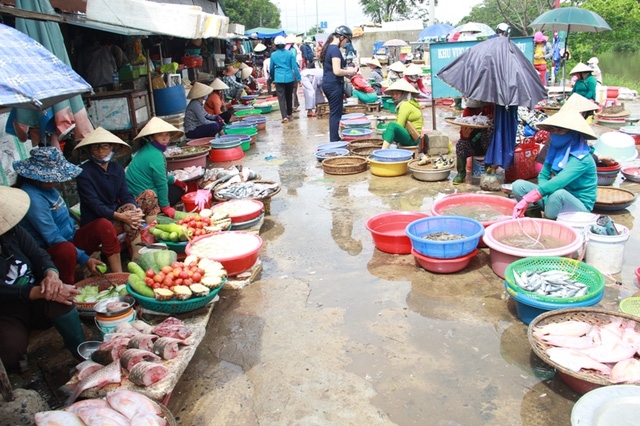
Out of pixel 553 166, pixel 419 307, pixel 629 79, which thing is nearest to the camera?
pixel 419 307

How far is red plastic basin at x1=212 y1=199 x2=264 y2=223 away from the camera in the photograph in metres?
5.29

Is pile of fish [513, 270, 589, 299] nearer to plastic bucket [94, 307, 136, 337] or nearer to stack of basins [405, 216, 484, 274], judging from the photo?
stack of basins [405, 216, 484, 274]

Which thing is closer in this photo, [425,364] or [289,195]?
[425,364]

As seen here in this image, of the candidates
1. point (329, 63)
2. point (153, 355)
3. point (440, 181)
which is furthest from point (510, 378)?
point (329, 63)

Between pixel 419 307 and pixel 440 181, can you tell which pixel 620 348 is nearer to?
pixel 419 307

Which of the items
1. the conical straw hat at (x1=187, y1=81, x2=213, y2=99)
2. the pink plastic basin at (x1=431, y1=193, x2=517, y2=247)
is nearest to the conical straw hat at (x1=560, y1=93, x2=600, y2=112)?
the pink plastic basin at (x1=431, y1=193, x2=517, y2=247)

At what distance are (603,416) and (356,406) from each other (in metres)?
1.28

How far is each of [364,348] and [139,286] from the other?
1.68 m

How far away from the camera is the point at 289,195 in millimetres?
7086

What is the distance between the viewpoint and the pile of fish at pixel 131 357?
2.77 m

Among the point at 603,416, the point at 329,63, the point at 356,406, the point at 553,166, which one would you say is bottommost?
the point at 356,406

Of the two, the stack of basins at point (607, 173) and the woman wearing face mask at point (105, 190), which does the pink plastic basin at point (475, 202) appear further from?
the woman wearing face mask at point (105, 190)

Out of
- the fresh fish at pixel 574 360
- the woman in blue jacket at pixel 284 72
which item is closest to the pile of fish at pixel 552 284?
the fresh fish at pixel 574 360

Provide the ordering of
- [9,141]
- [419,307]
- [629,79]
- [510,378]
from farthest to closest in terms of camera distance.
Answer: [629,79]
[9,141]
[419,307]
[510,378]
